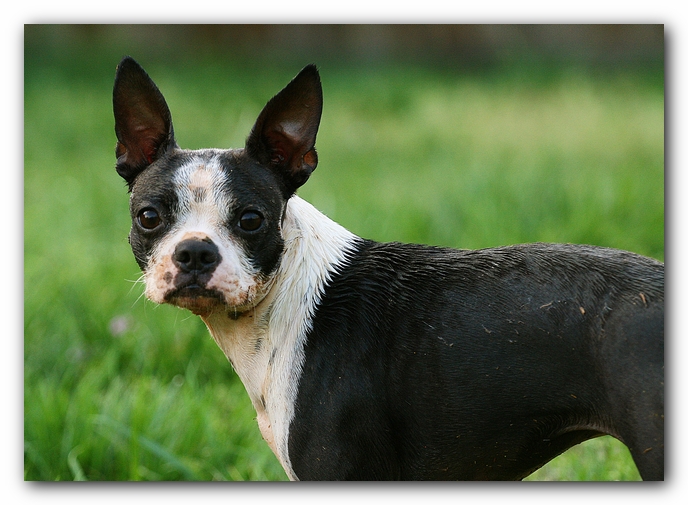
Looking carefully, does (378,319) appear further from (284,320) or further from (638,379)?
(638,379)

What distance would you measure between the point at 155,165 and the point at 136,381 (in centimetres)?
135

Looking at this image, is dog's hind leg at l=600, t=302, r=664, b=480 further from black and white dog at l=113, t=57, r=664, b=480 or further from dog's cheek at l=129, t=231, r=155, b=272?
dog's cheek at l=129, t=231, r=155, b=272

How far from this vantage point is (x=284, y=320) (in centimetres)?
194

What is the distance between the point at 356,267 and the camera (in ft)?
6.56

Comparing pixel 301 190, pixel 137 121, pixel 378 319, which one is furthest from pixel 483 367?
pixel 301 190

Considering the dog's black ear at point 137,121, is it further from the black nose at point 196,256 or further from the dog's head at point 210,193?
the black nose at point 196,256

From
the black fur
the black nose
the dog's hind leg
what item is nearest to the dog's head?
the black nose

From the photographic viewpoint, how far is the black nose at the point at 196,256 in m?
1.76

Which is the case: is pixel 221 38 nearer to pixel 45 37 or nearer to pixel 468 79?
pixel 45 37

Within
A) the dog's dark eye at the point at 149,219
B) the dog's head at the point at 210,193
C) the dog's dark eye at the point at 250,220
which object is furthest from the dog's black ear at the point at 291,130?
the dog's dark eye at the point at 149,219

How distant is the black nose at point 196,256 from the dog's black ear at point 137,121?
32 centimetres

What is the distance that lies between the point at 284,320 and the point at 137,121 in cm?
60

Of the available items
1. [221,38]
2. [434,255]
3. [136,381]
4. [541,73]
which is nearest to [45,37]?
[221,38]

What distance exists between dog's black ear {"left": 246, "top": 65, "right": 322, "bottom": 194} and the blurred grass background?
88 centimetres
